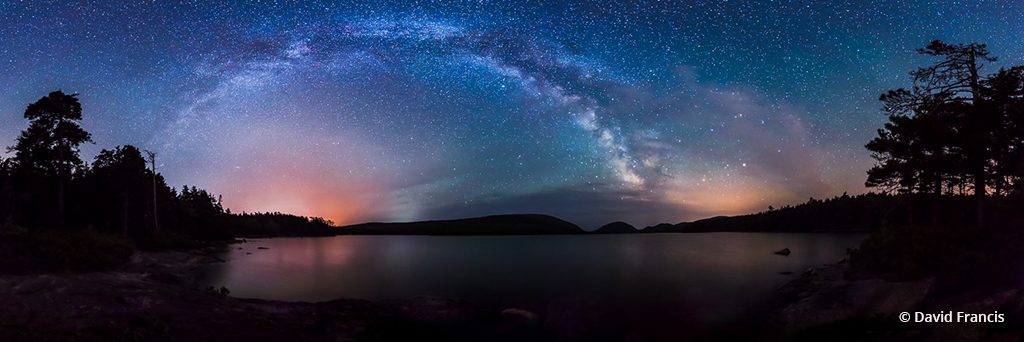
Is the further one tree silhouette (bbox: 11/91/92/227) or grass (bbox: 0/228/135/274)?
tree silhouette (bbox: 11/91/92/227)

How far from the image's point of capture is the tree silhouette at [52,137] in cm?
5134

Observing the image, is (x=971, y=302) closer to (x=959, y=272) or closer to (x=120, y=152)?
(x=959, y=272)

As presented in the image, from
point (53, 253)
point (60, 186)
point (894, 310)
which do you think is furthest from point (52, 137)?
point (894, 310)

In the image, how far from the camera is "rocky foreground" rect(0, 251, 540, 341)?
16688mm

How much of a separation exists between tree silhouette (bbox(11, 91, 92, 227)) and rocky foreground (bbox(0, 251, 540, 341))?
3654cm

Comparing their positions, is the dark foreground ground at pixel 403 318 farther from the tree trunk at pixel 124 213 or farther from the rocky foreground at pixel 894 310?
the tree trunk at pixel 124 213

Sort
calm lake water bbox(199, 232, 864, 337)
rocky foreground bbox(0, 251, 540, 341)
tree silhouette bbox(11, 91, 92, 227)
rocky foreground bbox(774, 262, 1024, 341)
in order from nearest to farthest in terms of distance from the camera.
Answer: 1. rocky foreground bbox(774, 262, 1024, 341)
2. rocky foreground bbox(0, 251, 540, 341)
3. calm lake water bbox(199, 232, 864, 337)
4. tree silhouette bbox(11, 91, 92, 227)

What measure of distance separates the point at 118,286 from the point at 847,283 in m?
37.0

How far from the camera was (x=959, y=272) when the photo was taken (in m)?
19.5

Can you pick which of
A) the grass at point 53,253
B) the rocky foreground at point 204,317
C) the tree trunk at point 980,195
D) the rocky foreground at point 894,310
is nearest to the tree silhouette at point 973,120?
the tree trunk at point 980,195

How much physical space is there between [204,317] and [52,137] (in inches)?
1956

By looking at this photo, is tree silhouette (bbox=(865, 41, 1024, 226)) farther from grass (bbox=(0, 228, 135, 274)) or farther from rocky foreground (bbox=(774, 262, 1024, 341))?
grass (bbox=(0, 228, 135, 274))

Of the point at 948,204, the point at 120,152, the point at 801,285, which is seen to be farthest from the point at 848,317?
the point at 120,152

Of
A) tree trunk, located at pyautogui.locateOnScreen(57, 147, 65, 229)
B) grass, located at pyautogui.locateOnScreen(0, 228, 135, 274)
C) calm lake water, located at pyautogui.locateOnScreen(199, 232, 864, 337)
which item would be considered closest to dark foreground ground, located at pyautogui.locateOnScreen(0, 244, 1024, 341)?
calm lake water, located at pyautogui.locateOnScreen(199, 232, 864, 337)
